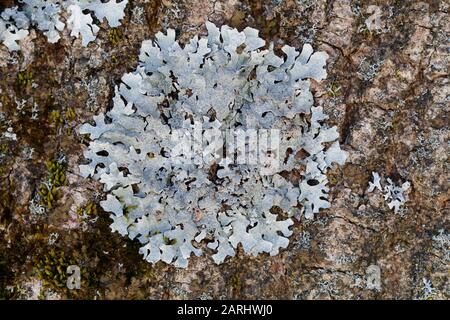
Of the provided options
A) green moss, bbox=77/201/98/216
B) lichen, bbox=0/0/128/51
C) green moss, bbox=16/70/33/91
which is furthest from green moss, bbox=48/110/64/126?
green moss, bbox=77/201/98/216

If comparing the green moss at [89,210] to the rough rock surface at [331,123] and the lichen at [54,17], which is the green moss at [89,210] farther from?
the lichen at [54,17]

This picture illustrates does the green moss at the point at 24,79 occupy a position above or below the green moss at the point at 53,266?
above

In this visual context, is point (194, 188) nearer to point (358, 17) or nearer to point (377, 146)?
point (377, 146)

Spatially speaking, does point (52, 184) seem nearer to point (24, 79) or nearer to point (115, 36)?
point (24, 79)

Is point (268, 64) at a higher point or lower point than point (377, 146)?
higher

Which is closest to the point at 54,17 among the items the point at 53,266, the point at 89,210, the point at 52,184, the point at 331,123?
the point at 52,184

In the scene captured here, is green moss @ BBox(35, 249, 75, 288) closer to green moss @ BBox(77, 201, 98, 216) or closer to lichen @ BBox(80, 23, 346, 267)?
green moss @ BBox(77, 201, 98, 216)

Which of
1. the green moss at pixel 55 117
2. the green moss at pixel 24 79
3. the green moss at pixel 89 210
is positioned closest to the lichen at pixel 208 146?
the green moss at pixel 89 210
